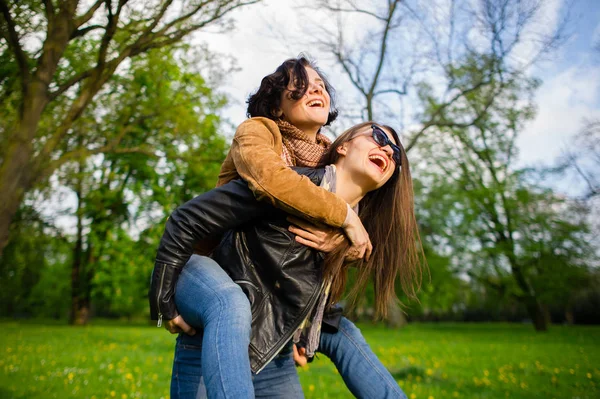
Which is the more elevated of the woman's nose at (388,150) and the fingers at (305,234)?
the woman's nose at (388,150)

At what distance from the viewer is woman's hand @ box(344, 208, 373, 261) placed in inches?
87.0

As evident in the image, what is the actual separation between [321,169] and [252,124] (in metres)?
0.38

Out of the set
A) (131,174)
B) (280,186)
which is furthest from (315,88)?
(131,174)

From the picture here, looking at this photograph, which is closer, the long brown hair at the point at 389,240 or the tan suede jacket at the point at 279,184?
the tan suede jacket at the point at 279,184

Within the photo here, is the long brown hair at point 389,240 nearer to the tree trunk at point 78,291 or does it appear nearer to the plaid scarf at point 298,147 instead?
the plaid scarf at point 298,147

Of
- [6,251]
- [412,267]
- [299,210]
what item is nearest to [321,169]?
[299,210]

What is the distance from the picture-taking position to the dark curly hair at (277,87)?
8.39ft

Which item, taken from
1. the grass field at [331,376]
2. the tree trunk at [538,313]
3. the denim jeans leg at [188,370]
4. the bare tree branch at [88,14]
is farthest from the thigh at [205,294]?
the tree trunk at [538,313]

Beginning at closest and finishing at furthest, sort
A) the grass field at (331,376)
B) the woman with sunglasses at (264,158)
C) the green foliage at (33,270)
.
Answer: the woman with sunglasses at (264,158), the grass field at (331,376), the green foliage at (33,270)

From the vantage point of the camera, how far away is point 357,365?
8.11ft

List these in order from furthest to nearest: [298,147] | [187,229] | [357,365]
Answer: [298,147]
[357,365]
[187,229]

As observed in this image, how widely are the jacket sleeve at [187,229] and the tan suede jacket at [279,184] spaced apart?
112 mm

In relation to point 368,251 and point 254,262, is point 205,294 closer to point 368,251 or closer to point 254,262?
point 254,262

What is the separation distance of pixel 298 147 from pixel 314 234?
0.59 metres
